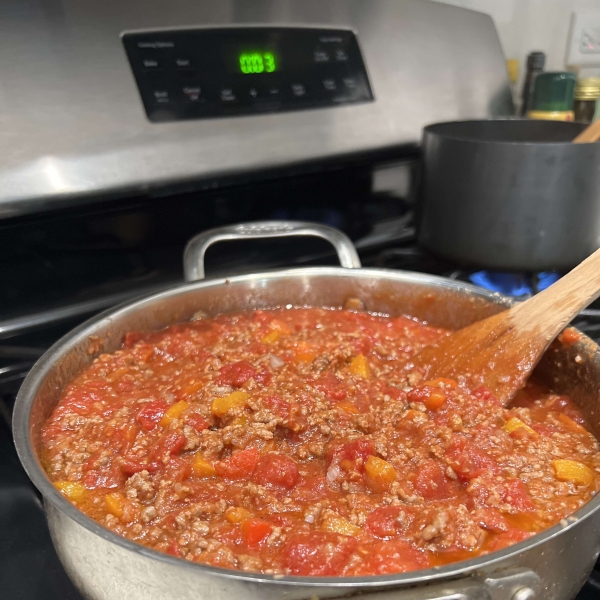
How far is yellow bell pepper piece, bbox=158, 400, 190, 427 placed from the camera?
1.48 meters

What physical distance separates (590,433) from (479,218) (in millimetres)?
713

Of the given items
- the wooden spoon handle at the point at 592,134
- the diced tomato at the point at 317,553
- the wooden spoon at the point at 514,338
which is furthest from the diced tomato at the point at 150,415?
the wooden spoon handle at the point at 592,134

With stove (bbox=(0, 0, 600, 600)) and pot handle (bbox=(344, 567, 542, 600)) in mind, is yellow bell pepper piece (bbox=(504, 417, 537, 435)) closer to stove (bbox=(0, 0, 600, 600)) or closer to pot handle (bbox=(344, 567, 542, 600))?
stove (bbox=(0, 0, 600, 600))

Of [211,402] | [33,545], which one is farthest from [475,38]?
[33,545]

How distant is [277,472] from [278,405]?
23 cm

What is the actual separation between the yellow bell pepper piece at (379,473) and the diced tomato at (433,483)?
0.06 metres

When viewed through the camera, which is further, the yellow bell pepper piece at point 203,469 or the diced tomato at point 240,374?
the diced tomato at point 240,374

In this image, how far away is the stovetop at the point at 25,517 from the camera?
1.15 m

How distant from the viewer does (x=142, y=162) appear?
5.71 feet

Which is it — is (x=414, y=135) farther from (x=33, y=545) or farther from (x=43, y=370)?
(x=33, y=545)

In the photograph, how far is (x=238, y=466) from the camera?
1317mm

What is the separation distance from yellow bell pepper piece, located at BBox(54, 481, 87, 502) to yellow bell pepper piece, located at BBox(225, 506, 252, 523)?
33cm

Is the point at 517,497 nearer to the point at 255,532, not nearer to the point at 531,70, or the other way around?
the point at 255,532

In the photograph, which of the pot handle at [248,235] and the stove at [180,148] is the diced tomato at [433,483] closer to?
the stove at [180,148]
